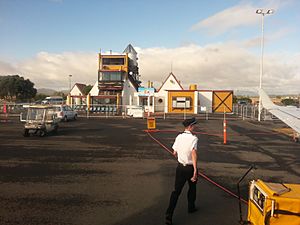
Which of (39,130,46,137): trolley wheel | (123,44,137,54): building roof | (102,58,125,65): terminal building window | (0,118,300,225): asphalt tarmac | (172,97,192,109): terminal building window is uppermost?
(123,44,137,54): building roof

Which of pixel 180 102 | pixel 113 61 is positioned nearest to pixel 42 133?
pixel 180 102

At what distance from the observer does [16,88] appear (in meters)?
71.5

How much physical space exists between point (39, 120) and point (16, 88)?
62945mm

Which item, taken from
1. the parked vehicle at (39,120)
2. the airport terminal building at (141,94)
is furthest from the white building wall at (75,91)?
the parked vehicle at (39,120)

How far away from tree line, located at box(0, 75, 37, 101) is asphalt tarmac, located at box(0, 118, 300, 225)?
65457 millimetres

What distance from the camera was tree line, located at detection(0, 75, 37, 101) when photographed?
71.2 m

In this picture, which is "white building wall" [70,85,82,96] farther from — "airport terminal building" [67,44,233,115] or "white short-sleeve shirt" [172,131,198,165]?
"white short-sleeve shirt" [172,131,198,165]

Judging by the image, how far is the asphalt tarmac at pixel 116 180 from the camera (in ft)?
17.4

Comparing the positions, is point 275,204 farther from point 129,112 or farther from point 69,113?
point 129,112

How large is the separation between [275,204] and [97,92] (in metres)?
51.7

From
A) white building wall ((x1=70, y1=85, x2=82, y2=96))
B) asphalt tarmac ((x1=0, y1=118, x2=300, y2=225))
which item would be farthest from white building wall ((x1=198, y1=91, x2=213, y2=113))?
→ asphalt tarmac ((x1=0, y1=118, x2=300, y2=225))

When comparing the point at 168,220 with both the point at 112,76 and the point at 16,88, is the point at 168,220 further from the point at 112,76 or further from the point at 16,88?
the point at 16,88

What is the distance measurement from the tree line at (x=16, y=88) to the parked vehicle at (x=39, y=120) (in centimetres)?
6241

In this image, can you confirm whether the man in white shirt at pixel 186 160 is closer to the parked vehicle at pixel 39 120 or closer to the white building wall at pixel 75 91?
the parked vehicle at pixel 39 120
